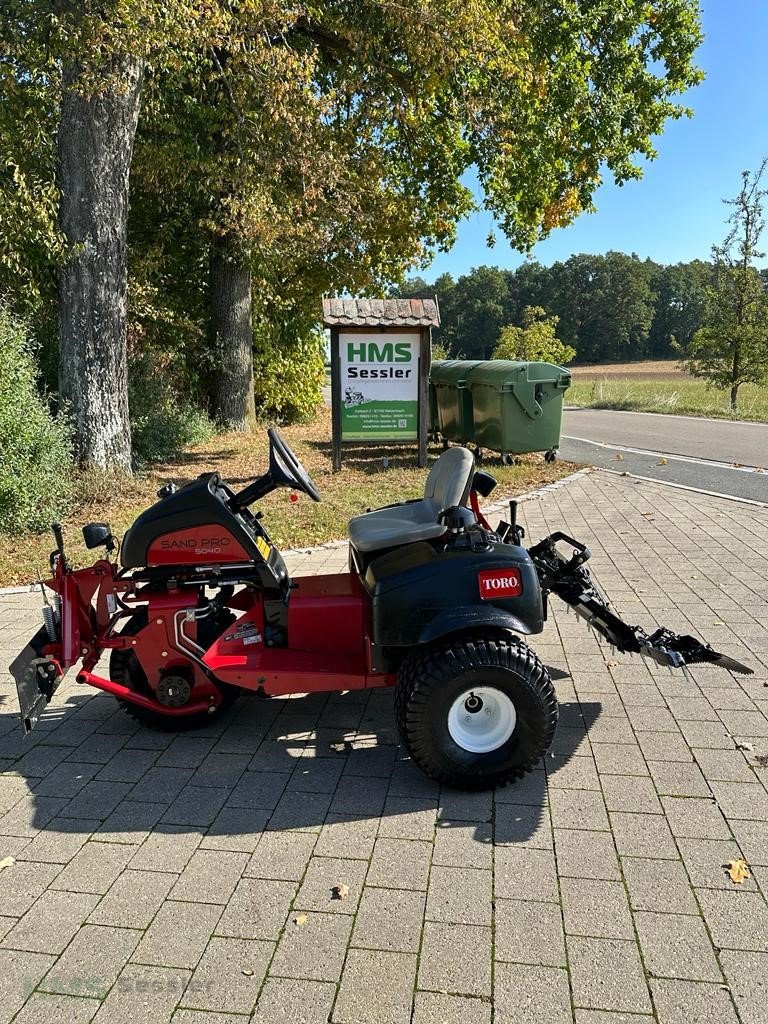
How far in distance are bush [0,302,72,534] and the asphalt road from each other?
7476mm

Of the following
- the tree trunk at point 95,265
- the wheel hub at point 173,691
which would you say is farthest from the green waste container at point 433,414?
the wheel hub at point 173,691

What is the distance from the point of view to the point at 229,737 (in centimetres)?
366

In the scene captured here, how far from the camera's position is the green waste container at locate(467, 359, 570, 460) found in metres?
10.8

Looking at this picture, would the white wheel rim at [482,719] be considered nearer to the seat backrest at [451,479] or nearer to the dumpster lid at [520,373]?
the seat backrest at [451,479]

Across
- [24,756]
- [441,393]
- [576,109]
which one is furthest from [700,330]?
[24,756]

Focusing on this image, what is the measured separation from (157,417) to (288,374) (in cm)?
513

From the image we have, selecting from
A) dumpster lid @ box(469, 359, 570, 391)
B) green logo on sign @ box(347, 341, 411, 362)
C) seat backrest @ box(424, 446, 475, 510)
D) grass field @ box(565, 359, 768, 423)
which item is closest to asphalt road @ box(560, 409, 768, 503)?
grass field @ box(565, 359, 768, 423)

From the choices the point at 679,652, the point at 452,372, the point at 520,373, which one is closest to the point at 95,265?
the point at 520,373

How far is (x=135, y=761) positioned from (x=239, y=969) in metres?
1.39

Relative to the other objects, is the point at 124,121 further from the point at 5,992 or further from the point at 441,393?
the point at 5,992

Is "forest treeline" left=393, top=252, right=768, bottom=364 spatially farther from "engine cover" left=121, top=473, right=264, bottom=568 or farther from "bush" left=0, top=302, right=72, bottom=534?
"engine cover" left=121, top=473, right=264, bottom=568

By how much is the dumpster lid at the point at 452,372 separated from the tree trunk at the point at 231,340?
10.8ft

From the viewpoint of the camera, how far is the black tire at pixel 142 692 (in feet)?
11.5

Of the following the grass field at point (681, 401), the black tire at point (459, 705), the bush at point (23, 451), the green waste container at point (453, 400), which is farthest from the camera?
the grass field at point (681, 401)
